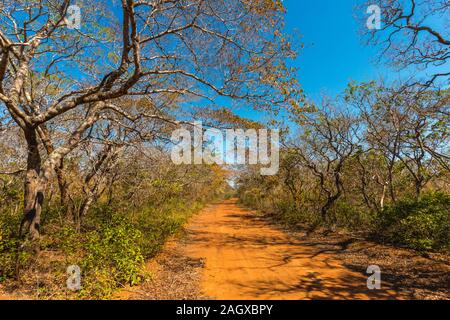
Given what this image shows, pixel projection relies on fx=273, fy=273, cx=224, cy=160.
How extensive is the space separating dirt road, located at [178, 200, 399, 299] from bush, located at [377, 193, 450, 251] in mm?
2107

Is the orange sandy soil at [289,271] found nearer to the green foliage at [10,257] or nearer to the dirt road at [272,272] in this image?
the dirt road at [272,272]

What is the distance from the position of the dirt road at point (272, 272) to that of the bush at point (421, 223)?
6.91 feet

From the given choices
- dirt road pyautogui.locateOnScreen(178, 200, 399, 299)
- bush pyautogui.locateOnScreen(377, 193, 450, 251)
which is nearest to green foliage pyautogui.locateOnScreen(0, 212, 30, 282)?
dirt road pyautogui.locateOnScreen(178, 200, 399, 299)

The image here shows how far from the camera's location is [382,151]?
9.71m

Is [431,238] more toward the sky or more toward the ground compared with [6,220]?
more toward the ground

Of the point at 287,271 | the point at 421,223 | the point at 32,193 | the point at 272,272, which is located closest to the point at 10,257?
the point at 32,193

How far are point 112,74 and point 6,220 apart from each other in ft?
13.2

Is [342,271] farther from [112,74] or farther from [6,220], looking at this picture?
[6,220]

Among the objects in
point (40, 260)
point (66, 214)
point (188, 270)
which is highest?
point (66, 214)

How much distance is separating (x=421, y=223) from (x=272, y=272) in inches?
167

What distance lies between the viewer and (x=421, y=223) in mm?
6852

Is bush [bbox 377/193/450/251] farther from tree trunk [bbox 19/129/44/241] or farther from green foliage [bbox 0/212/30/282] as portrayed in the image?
tree trunk [bbox 19/129/44/241]
